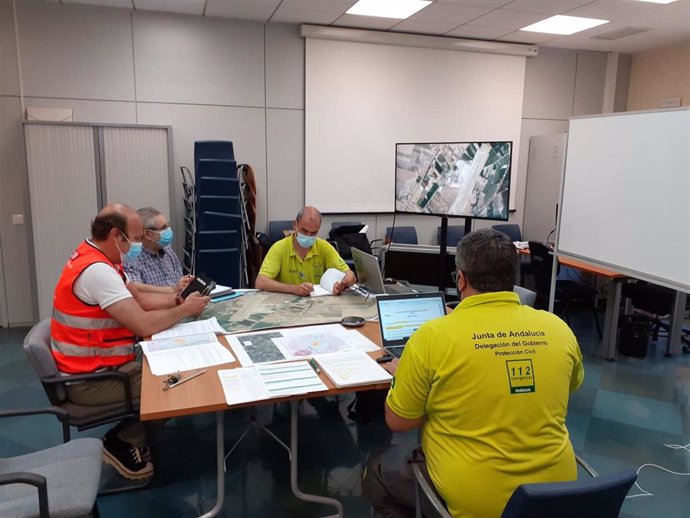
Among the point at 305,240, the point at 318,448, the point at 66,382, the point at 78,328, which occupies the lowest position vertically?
the point at 318,448

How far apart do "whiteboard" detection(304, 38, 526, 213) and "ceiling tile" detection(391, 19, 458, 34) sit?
0.24 m

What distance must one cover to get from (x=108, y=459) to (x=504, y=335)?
2.16m

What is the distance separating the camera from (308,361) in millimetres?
2264

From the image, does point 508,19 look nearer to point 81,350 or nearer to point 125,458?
point 81,350

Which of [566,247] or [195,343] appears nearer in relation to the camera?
[195,343]

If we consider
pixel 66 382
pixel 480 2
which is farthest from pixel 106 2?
pixel 66 382

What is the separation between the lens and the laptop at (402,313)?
7.91 ft

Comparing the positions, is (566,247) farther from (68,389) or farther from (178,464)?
(68,389)

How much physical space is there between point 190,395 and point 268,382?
0.29 metres

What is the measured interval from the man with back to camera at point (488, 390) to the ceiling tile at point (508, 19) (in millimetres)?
4347

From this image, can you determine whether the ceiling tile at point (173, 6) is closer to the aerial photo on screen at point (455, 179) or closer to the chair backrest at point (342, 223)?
the aerial photo on screen at point (455, 179)

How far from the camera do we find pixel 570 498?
133 centimetres

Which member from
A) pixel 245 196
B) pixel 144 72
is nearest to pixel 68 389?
pixel 245 196

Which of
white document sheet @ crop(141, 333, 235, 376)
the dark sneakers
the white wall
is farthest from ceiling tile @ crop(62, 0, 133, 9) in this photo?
the dark sneakers
